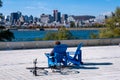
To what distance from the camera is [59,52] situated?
1370cm

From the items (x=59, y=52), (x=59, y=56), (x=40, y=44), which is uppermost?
(x=59, y=52)

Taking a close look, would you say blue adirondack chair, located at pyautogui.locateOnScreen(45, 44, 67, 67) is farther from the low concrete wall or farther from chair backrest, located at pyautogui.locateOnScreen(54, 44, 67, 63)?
the low concrete wall

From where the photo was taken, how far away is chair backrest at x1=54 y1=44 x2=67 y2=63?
13.6 meters

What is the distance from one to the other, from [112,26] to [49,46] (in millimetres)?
29745

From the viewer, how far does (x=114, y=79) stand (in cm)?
1124

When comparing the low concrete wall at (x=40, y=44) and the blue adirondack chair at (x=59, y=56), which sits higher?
the blue adirondack chair at (x=59, y=56)

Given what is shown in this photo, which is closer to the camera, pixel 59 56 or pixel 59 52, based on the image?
pixel 59 56

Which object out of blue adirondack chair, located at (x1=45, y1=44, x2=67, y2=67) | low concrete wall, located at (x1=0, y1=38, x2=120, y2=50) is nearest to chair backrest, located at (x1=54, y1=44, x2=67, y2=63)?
blue adirondack chair, located at (x1=45, y1=44, x2=67, y2=67)

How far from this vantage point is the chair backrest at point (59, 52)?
1355 centimetres

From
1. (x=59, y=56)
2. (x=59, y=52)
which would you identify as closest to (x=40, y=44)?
(x=59, y=52)

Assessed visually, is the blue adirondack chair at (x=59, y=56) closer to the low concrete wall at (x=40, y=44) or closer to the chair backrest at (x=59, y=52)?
the chair backrest at (x=59, y=52)

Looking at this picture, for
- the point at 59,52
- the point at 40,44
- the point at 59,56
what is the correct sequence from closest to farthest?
1. the point at 59,56
2. the point at 59,52
3. the point at 40,44

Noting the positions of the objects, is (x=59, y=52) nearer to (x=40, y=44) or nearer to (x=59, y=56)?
(x=59, y=56)

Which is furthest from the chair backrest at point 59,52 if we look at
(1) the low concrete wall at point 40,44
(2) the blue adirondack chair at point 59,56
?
(1) the low concrete wall at point 40,44
